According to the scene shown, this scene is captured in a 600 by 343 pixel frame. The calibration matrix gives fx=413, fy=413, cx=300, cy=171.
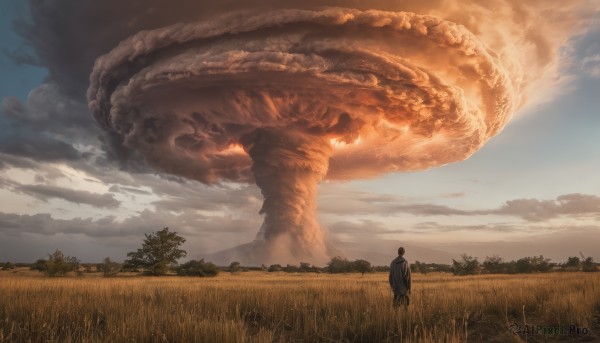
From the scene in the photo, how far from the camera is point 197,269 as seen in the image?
51594mm

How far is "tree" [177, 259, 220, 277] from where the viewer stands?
51469 millimetres

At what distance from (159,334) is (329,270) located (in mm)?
67094

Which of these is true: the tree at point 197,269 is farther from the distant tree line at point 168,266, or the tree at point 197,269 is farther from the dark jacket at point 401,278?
the dark jacket at point 401,278

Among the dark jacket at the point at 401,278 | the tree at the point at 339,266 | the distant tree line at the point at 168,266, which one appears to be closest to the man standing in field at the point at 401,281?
the dark jacket at the point at 401,278

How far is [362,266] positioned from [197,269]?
2784cm

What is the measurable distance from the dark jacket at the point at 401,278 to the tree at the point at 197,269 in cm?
4327

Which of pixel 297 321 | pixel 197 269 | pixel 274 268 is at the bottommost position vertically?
pixel 274 268

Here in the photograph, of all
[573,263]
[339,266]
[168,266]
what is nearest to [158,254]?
[168,266]

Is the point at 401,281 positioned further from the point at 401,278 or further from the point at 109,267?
the point at 109,267

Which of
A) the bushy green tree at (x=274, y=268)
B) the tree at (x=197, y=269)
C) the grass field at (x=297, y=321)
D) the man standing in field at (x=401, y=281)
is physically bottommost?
the bushy green tree at (x=274, y=268)

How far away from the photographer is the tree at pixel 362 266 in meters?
66.8

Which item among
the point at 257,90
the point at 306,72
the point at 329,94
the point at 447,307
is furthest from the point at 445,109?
the point at 447,307

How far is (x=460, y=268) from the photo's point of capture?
55125 mm

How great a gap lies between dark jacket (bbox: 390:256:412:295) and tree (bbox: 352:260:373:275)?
56.9 m
